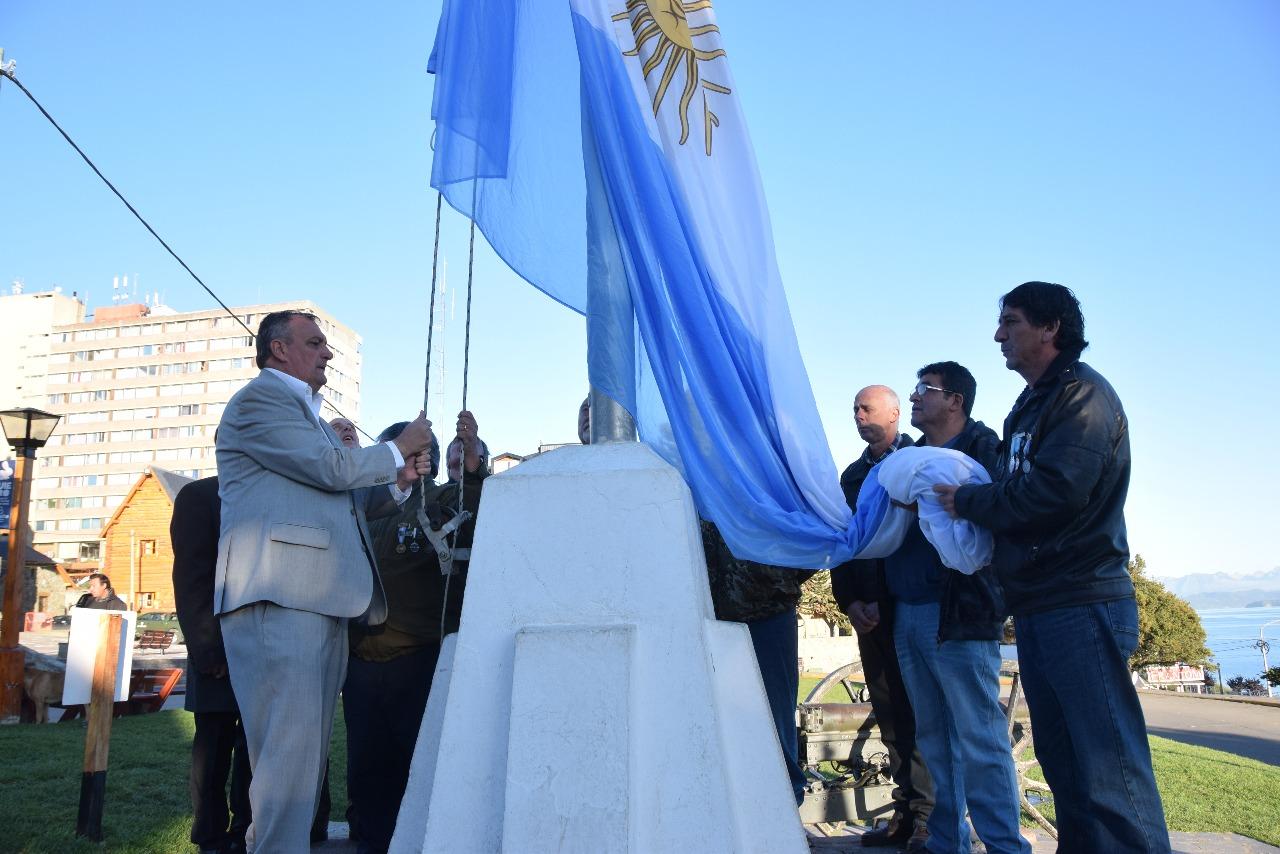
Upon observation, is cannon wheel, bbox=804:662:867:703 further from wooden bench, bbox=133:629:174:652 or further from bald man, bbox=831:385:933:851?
wooden bench, bbox=133:629:174:652

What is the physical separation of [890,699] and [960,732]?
4.15 feet

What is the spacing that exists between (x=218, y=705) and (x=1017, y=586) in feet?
11.0

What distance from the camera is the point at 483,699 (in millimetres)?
2391

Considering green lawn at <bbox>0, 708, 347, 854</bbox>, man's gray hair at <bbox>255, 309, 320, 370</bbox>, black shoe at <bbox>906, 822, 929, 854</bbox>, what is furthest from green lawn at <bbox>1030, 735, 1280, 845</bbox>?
green lawn at <bbox>0, 708, 347, 854</bbox>

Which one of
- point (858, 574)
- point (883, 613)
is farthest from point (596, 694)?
point (883, 613)

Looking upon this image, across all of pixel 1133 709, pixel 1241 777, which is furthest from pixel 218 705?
pixel 1241 777

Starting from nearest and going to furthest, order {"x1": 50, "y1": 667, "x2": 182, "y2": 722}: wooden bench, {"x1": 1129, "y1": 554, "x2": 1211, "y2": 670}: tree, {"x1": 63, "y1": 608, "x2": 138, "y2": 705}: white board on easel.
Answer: {"x1": 63, "y1": 608, "x2": 138, "y2": 705}: white board on easel < {"x1": 50, "y1": 667, "x2": 182, "y2": 722}: wooden bench < {"x1": 1129, "y1": 554, "x2": 1211, "y2": 670}: tree

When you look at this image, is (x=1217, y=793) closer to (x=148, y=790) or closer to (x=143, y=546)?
(x=148, y=790)

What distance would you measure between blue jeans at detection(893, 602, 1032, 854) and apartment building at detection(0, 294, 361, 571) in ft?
381

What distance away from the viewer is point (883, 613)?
179 inches

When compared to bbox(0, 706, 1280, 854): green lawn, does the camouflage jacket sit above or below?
above

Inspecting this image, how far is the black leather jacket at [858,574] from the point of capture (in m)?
4.38

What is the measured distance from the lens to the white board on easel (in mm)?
4887

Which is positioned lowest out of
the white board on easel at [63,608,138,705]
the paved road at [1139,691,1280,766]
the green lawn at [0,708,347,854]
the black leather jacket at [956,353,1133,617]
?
the paved road at [1139,691,1280,766]
